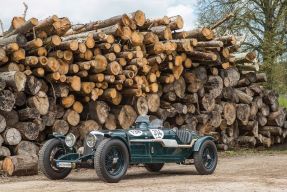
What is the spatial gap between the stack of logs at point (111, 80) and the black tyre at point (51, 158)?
48.0 inches

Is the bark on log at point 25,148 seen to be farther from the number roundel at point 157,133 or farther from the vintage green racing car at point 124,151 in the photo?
the number roundel at point 157,133

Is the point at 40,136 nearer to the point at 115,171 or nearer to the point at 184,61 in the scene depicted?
the point at 115,171

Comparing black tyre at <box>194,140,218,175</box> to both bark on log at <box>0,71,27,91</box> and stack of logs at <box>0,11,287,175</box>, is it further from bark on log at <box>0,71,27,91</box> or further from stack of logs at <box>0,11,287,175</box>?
bark on log at <box>0,71,27,91</box>

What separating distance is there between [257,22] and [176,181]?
18.7 meters

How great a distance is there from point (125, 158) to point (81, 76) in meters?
3.30

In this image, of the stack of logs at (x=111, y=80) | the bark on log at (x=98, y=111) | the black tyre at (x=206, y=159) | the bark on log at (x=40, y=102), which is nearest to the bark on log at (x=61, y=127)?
the stack of logs at (x=111, y=80)

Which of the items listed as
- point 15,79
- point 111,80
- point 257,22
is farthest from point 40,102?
point 257,22

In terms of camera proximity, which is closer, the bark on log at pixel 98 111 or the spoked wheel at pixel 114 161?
the spoked wheel at pixel 114 161

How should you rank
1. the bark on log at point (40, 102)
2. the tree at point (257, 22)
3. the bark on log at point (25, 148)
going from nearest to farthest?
the bark on log at point (25, 148), the bark on log at point (40, 102), the tree at point (257, 22)

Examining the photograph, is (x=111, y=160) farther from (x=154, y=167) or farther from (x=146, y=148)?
(x=154, y=167)

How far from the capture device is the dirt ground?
872cm

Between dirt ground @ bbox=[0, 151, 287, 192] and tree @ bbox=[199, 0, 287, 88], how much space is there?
41.4 ft

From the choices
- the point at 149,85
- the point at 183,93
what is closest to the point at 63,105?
the point at 149,85

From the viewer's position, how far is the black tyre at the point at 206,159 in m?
11.0
